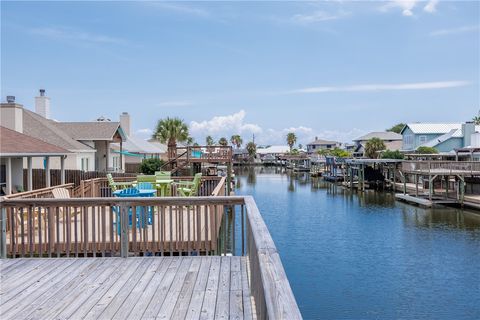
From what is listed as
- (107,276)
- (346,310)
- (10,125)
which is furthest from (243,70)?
(107,276)

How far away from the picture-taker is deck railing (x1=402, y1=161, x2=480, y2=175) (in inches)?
Answer: 1292

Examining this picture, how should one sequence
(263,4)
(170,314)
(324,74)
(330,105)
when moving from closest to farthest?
(170,314), (263,4), (324,74), (330,105)

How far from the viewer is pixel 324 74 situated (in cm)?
6150

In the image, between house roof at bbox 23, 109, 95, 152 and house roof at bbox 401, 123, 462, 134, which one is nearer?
house roof at bbox 23, 109, 95, 152

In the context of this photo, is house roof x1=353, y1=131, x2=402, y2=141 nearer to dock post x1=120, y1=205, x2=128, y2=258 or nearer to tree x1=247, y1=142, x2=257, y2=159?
tree x1=247, y1=142, x2=257, y2=159

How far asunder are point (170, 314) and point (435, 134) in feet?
195

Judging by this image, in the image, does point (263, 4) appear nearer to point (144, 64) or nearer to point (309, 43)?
point (309, 43)

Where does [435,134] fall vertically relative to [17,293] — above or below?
above

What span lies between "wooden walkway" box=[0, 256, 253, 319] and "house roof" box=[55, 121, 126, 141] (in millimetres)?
23270

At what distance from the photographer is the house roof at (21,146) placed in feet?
47.4

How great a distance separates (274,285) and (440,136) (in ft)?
193

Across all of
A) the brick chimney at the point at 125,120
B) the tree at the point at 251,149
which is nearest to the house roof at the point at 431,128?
the brick chimney at the point at 125,120

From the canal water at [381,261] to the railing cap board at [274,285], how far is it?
33.7 feet

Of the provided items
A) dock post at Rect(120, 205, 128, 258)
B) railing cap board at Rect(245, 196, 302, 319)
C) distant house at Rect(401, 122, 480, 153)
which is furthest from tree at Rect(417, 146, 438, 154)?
railing cap board at Rect(245, 196, 302, 319)
